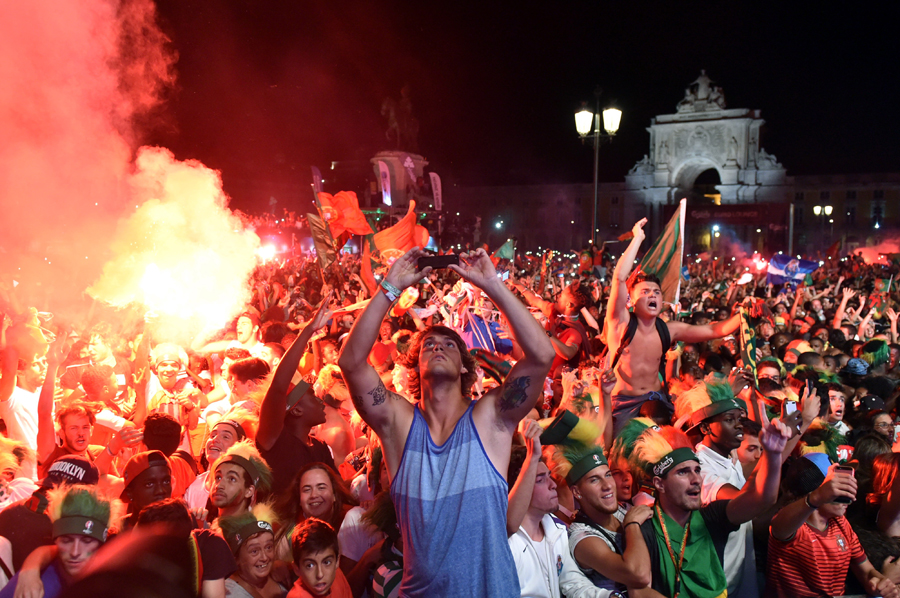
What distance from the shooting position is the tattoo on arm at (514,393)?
296cm

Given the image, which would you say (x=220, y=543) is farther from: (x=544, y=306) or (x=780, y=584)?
(x=544, y=306)

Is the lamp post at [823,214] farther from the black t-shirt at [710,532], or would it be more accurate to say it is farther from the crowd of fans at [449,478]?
the black t-shirt at [710,532]

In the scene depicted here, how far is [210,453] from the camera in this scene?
469 cm

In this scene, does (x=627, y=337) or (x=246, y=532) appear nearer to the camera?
(x=246, y=532)

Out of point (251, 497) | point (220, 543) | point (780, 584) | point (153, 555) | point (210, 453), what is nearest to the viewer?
Answer: point (153, 555)

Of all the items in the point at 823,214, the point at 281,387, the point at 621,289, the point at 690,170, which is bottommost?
the point at 281,387

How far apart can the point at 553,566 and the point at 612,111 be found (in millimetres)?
11662

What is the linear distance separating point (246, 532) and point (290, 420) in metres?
1.17

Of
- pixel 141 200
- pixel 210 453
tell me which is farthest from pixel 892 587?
pixel 141 200

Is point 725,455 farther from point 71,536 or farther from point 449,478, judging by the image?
point 71,536

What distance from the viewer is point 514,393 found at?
2.97m

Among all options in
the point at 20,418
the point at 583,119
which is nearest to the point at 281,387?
the point at 20,418

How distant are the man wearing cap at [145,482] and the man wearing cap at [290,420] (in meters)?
0.60

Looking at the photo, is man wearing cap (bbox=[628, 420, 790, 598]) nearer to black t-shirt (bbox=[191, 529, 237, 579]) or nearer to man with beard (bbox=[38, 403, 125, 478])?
black t-shirt (bbox=[191, 529, 237, 579])
